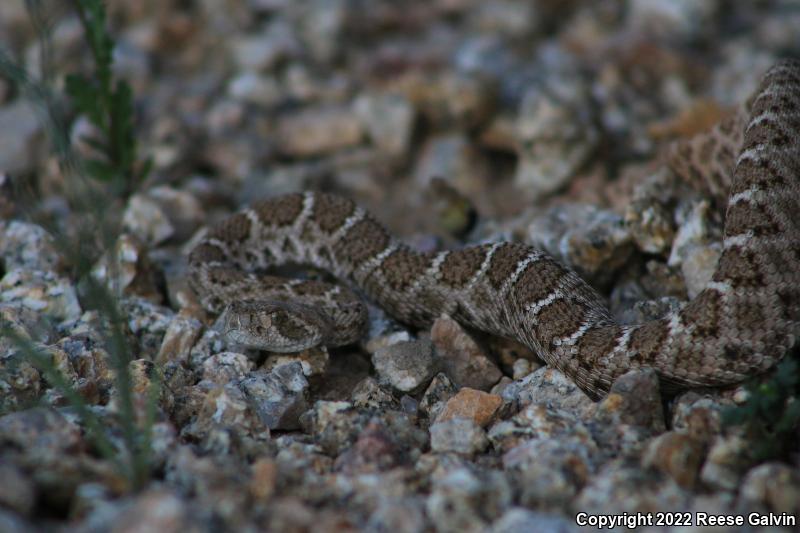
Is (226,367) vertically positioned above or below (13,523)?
above

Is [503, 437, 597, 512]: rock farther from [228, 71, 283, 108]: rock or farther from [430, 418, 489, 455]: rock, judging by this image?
[228, 71, 283, 108]: rock

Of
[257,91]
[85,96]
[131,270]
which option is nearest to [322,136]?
[257,91]

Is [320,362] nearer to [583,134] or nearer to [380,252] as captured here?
[380,252]

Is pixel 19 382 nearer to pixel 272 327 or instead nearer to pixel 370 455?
pixel 272 327

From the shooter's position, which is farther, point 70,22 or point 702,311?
point 70,22

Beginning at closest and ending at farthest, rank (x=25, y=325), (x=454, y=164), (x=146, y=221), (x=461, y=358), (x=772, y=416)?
(x=772, y=416)
(x=25, y=325)
(x=461, y=358)
(x=146, y=221)
(x=454, y=164)

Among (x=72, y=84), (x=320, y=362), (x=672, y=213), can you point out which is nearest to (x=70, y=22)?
(x=72, y=84)

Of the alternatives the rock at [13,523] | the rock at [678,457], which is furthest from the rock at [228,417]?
the rock at [678,457]
